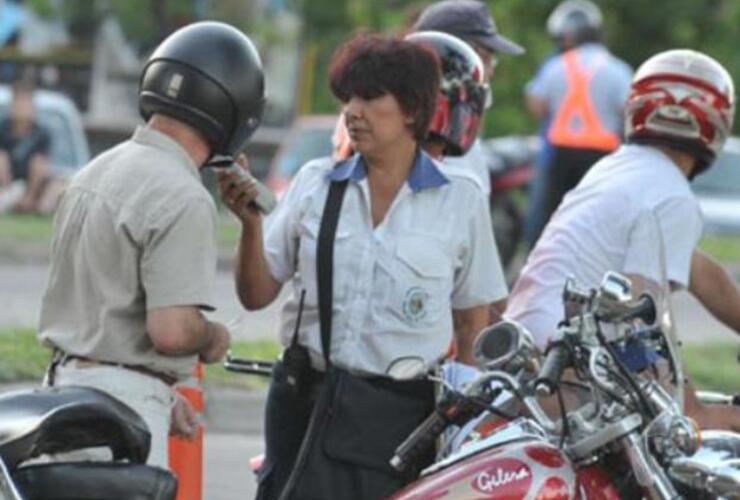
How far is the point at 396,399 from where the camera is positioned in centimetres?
630

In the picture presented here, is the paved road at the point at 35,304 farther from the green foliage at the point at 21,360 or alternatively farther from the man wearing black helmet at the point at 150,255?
the man wearing black helmet at the point at 150,255

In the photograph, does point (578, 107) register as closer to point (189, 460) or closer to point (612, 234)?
point (612, 234)

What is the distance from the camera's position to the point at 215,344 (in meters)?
5.97

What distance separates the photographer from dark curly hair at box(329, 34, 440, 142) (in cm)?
641

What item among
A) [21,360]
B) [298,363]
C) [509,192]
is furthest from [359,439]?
[509,192]

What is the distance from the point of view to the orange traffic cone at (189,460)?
6.56 meters

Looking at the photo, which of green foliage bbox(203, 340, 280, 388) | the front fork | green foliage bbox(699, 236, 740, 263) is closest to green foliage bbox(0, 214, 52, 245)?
green foliage bbox(699, 236, 740, 263)

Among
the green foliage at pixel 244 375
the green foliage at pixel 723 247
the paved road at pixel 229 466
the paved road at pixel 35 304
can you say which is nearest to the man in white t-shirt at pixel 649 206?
the paved road at pixel 229 466

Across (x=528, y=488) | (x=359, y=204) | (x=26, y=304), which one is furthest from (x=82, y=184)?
(x=26, y=304)

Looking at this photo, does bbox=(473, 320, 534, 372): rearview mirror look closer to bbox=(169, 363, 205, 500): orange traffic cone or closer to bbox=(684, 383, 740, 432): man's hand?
bbox=(684, 383, 740, 432): man's hand

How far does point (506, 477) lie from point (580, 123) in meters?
9.43

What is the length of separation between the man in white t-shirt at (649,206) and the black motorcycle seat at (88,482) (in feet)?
5.24

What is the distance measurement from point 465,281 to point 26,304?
9475 mm

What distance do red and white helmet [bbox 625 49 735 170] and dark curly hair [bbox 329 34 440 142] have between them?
0.70m
